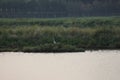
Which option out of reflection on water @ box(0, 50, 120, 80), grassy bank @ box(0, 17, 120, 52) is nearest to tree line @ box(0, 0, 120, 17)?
grassy bank @ box(0, 17, 120, 52)

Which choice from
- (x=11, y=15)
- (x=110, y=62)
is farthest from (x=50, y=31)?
(x=110, y=62)

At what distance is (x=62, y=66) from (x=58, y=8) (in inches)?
32.6

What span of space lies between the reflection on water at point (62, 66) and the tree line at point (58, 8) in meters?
0.53

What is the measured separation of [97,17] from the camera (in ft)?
13.1

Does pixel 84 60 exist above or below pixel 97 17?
below

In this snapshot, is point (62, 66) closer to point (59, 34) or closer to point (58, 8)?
point (59, 34)

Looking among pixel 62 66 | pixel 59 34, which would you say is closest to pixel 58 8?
pixel 59 34

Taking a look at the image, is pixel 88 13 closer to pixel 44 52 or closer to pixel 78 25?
pixel 78 25

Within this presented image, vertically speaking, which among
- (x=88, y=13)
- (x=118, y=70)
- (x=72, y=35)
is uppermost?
(x=88, y=13)

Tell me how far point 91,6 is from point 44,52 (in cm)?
89

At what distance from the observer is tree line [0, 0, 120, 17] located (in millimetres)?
4000

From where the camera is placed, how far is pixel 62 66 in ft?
12.2

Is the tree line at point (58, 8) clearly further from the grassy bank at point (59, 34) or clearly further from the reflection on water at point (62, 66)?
the reflection on water at point (62, 66)

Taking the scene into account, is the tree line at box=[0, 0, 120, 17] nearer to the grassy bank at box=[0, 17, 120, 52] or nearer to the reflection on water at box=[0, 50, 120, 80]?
the grassy bank at box=[0, 17, 120, 52]
